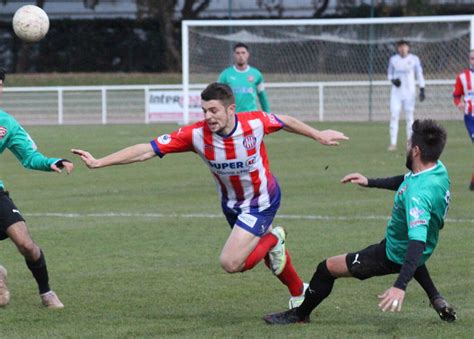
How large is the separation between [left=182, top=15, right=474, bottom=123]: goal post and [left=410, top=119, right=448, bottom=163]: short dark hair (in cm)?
2379

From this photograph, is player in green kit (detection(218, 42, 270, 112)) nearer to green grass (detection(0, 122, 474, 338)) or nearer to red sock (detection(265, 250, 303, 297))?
green grass (detection(0, 122, 474, 338))

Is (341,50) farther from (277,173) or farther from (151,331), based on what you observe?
(151,331)

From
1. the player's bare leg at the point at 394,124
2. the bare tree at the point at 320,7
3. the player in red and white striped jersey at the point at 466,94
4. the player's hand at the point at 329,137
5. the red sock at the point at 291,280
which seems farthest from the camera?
the bare tree at the point at 320,7

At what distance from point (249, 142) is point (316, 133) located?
474 millimetres

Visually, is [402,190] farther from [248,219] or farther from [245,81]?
[245,81]

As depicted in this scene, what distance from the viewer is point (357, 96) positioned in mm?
32406

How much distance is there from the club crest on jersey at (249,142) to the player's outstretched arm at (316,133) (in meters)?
0.26

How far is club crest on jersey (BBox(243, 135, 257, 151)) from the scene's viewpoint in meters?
7.21

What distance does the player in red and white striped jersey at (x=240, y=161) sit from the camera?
706 cm

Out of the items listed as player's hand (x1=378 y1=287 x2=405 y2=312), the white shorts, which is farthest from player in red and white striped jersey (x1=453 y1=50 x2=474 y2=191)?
player's hand (x1=378 y1=287 x2=405 y2=312)

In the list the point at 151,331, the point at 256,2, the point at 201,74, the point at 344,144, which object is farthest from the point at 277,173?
the point at 256,2

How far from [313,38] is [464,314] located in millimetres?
25288

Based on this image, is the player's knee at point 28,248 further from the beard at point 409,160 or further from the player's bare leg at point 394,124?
the player's bare leg at point 394,124

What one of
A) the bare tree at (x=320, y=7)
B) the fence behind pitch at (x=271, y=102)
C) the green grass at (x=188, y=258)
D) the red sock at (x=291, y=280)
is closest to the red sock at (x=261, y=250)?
the red sock at (x=291, y=280)
